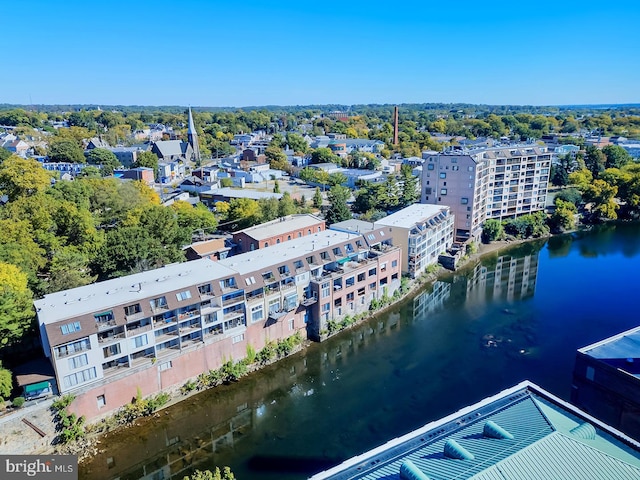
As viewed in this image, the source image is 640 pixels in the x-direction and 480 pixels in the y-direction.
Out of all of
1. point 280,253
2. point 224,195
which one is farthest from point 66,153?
point 280,253

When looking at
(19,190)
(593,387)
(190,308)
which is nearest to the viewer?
(593,387)

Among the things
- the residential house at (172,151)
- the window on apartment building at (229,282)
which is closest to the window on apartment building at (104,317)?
the window on apartment building at (229,282)

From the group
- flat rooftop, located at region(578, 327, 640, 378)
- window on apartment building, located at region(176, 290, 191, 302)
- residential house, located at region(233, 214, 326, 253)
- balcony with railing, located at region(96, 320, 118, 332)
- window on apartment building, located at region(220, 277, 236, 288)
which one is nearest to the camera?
flat rooftop, located at region(578, 327, 640, 378)

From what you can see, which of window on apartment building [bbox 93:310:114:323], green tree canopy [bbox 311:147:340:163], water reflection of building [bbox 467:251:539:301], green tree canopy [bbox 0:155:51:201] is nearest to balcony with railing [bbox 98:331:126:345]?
window on apartment building [bbox 93:310:114:323]

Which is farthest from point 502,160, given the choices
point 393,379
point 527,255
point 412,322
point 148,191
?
point 148,191

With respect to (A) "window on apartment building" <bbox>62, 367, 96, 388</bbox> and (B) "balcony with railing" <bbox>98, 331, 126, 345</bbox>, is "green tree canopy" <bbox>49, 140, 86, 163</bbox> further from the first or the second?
(A) "window on apartment building" <bbox>62, 367, 96, 388</bbox>

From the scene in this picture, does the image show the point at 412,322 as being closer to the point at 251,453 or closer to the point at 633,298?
the point at 251,453

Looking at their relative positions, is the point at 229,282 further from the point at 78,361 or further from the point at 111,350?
the point at 78,361
